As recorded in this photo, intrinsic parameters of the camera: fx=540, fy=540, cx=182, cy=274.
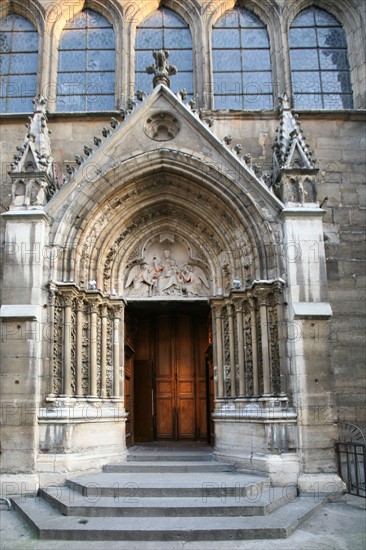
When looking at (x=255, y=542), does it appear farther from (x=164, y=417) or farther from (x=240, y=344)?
(x=164, y=417)

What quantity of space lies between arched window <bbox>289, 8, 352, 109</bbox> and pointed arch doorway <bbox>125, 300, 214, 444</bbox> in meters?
5.51

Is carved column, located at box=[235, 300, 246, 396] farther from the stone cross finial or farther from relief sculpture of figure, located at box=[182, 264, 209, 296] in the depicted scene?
the stone cross finial

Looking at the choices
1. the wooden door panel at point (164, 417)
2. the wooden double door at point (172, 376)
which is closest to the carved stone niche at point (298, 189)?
the wooden double door at point (172, 376)

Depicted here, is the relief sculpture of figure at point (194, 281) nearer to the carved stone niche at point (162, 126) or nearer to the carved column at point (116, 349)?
the carved column at point (116, 349)

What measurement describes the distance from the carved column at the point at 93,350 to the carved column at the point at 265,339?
299 cm

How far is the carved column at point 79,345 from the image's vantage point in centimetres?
940

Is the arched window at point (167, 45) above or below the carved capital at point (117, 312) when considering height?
above

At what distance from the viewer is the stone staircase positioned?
21.6 ft

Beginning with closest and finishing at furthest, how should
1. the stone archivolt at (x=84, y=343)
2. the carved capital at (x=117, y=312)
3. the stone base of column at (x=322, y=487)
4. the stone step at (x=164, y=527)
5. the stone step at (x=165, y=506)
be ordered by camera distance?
the stone step at (x=164, y=527) → the stone step at (x=165, y=506) → the stone base of column at (x=322, y=487) → the stone archivolt at (x=84, y=343) → the carved capital at (x=117, y=312)

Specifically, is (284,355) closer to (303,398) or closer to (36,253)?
(303,398)

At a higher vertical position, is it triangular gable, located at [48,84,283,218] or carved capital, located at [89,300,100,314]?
triangular gable, located at [48,84,283,218]

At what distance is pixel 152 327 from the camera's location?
1258cm

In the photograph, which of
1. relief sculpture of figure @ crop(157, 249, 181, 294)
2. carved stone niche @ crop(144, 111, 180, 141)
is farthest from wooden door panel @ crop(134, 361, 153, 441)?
carved stone niche @ crop(144, 111, 180, 141)

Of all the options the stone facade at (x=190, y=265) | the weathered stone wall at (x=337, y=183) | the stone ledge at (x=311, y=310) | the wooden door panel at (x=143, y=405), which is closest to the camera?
the stone facade at (x=190, y=265)
